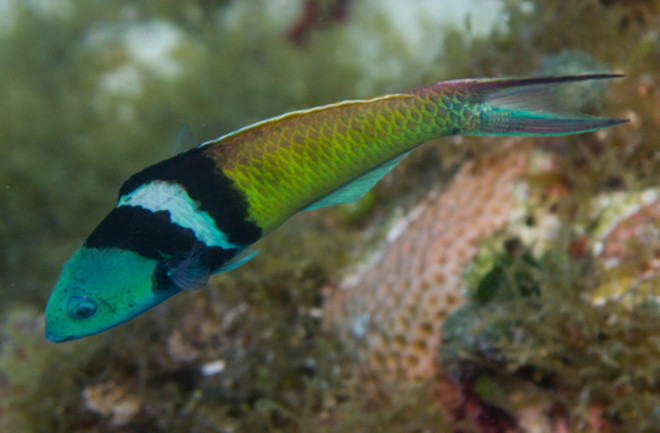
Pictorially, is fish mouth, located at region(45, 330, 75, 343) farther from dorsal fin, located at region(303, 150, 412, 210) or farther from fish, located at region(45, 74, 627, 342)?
dorsal fin, located at region(303, 150, 412, 210)

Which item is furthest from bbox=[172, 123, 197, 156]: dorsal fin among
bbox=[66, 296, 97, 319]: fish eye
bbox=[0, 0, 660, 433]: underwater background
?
bbox=[0, 0, 660, 433]: underwater background

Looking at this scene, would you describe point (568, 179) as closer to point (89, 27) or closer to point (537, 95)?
A: point (537, 95)

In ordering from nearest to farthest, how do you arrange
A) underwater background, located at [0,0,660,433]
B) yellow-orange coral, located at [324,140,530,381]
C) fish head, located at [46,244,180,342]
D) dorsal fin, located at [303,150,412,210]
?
1. fish head, located at [46,244,180,342]
2. dorsal fin, located at [303,150,412,210]
3. underwater background, located at [0,0,660,433]
4. yellow-orange coral, located at [324,140,530,381]

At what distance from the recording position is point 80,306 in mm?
1555

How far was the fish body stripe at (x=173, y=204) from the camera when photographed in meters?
1.60

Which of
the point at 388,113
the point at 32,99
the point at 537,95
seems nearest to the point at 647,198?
the point at 537,95

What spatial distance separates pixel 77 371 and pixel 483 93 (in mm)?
3461

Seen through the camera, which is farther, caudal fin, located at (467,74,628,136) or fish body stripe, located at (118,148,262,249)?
A: fish body stripe, located at (118,148,262,249)

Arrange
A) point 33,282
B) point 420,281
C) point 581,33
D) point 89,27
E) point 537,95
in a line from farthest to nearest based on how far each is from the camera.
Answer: point 89,27 < point 33,282 < point 581,33 < point 420,281 < point 537,95

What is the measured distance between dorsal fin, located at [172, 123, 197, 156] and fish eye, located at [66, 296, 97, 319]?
68 centimetres

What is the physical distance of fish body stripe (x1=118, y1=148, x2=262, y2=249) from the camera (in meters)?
1.61

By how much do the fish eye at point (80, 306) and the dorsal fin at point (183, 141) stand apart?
2.24 feet

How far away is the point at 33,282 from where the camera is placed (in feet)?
20.6

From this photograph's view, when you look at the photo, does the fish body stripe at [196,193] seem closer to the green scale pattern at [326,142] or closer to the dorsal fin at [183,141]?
the green scale pattern at [326,142]
